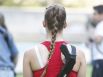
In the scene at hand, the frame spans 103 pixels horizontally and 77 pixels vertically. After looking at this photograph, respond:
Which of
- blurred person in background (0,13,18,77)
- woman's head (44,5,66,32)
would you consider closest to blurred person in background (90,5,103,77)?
blurred person in background (0,13,18,77)

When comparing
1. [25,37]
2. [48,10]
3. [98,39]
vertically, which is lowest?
[25,37]

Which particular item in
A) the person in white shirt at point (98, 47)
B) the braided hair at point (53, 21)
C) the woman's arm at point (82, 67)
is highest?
the braided hair at point (53, 21)

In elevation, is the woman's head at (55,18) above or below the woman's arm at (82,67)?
above

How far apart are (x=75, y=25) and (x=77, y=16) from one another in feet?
1.49

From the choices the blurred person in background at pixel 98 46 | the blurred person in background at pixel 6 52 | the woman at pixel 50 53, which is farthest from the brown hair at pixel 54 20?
the blurred person in background at pixel 98 46

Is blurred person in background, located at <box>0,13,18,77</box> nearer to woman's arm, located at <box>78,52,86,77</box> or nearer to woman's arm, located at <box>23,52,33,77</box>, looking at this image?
woman's arm, located at <box>23,52,33,77</box>

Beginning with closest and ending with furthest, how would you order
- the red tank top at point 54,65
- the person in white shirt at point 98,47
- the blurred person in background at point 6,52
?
the red tank top at point 54,65
the blurred person in background at point 6,52
the person in white shirt at point 98,47

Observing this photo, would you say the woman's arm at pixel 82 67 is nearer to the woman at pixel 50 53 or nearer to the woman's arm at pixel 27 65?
the woman at pixel 50 53

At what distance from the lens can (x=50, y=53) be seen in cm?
516

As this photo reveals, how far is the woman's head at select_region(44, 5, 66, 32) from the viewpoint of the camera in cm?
516

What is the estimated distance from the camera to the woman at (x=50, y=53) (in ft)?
16.9

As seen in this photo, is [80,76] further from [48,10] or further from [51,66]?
[48,10]

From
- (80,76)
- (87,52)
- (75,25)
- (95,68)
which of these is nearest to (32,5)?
(75,25)

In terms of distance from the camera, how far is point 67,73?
5137 millimetres
